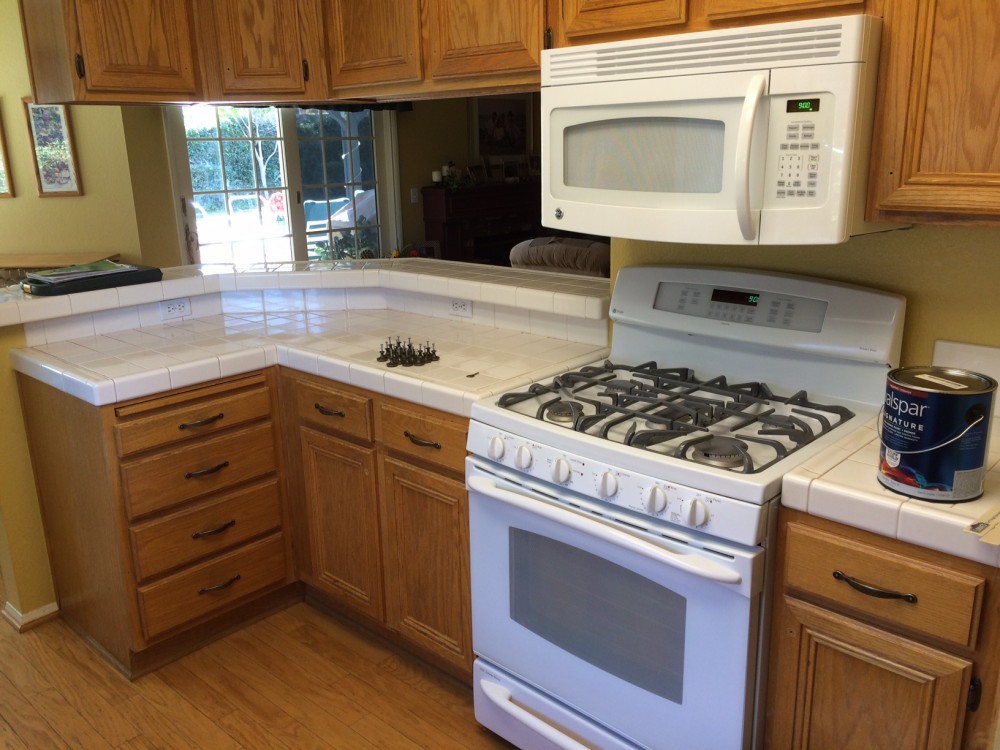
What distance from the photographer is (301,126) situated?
561 centimetres

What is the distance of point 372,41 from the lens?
7.68ft

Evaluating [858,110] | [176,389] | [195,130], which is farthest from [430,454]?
[195,130]

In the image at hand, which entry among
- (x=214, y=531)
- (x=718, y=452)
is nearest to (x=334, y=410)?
(x=214, y=531)

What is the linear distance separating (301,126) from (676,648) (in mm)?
4904

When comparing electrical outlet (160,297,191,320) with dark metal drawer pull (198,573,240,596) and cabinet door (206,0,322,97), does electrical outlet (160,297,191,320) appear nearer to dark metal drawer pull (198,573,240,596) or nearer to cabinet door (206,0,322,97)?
cabinet door (206,0,322,97)

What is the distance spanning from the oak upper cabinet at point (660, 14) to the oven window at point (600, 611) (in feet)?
3.56

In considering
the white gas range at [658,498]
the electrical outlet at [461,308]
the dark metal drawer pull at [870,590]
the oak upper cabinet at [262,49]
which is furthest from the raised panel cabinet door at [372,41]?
the dark metal drawer pull at [870,590]

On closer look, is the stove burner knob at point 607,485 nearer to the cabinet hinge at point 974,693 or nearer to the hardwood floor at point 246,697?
→ the cabinet hinge at point 974,693

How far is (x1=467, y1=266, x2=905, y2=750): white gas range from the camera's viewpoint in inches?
58.7

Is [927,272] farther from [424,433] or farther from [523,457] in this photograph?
[424,433]

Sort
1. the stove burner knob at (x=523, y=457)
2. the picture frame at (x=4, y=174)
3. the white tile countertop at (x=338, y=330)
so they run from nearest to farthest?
the stove burner knob at (x=523, y=457) < the white tile countertop at (x=338, y=330) < the picture frame at (x=4, y=174)

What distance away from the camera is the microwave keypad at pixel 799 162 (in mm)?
1437

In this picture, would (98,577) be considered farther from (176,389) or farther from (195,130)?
(195,130)

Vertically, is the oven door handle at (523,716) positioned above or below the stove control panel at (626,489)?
below
